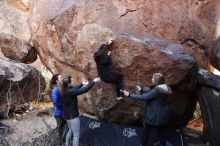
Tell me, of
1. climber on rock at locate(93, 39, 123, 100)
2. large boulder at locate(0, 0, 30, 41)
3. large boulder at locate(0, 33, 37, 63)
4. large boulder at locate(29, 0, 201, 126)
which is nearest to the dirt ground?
large boulder at locate(29, 0, 201, 126)

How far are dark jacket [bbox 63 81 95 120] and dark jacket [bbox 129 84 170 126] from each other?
2.76 ft

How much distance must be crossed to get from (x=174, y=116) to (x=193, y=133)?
21.1 inches

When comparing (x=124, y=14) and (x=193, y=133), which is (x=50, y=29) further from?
(x=193, y=133)

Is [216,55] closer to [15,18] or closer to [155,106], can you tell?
[155,106]

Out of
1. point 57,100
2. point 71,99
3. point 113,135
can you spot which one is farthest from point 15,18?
point 71,99

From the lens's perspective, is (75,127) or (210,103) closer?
(75,127)

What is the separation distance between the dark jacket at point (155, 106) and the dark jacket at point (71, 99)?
84 centimetres

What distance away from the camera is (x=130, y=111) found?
7555mm

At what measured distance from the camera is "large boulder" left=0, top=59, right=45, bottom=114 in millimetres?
9289

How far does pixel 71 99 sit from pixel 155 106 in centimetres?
138

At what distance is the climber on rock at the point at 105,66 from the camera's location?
691 centimetres

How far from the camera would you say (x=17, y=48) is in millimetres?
10227

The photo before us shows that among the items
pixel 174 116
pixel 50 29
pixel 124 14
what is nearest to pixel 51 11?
pixel 50 29

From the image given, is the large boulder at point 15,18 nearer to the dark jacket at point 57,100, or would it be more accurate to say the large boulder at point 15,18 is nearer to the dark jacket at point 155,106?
the dark jacket at point 57,100
